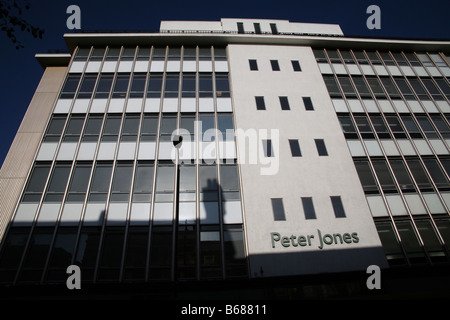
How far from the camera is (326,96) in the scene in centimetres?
1869

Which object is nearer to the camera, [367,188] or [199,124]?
[367,188]

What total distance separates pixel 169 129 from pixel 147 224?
6455 mm

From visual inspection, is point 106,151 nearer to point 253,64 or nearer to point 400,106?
point 253,64

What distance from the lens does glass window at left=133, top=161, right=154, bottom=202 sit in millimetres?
13828

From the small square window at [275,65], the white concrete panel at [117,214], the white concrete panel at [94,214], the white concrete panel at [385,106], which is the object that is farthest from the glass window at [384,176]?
the white concrete panel at [94,214]

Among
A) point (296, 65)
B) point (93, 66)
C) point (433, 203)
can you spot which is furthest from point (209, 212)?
point (93, 66)

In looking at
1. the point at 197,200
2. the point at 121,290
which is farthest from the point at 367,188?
the point at 121,290

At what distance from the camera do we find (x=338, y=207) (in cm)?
1402

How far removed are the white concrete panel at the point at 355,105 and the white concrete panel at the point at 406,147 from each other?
3452 millimetres

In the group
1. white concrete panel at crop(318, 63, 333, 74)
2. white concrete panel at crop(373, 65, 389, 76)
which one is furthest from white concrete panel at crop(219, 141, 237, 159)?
white concrete panel at crop(373, 65, 389, 76)

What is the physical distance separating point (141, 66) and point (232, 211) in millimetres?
13919

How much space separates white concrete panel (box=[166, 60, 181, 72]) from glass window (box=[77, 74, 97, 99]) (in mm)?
5635

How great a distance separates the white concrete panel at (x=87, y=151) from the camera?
15.0 m

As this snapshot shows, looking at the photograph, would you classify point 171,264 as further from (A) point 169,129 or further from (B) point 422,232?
(B) point 422,232
